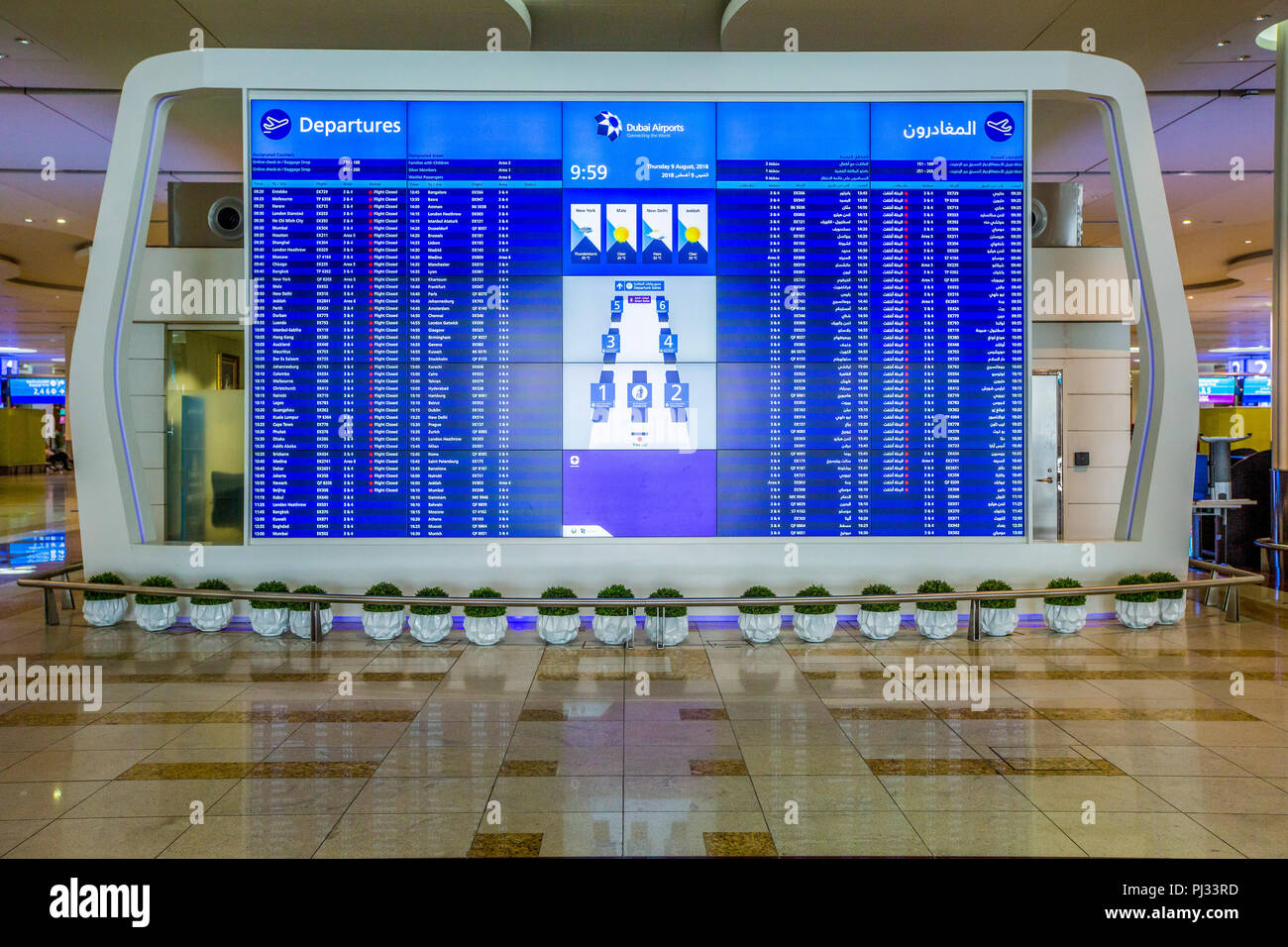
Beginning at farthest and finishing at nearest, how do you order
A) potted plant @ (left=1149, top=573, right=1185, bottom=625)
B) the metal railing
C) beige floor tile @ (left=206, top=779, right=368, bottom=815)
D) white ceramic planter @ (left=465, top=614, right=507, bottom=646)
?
potted plant @ (left=1149, top=573, right=1185, bottom=625) → white ceramic planter @ (left=465, top=614, right=507, bottom=646) → the metal railing → beige floor tile @ (left=206, top=779, right=368, bottom=815)

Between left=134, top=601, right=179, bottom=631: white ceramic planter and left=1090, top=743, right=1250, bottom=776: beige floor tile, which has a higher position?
left=134, top=601, right=179, bottom=631: white ceramic planter

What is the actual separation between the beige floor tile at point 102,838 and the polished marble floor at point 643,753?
12mm

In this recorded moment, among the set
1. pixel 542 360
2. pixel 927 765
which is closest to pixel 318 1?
pixel 542 360

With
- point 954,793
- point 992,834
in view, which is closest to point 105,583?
point 954,793

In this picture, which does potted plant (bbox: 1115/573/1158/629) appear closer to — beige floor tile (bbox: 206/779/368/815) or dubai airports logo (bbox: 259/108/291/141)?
beige floor tile (bbox: 206/779/368/815)

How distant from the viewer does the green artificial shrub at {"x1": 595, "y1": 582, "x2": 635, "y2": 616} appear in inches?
281

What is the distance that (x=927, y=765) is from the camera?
4504mm

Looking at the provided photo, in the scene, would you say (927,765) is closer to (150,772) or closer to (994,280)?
(150,772)

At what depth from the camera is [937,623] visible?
7340mm

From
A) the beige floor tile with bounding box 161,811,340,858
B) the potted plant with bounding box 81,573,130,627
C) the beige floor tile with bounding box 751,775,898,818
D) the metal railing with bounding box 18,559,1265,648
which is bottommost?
the beige floor tile with bounding box 751,775,898,818

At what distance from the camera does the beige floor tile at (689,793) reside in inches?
158

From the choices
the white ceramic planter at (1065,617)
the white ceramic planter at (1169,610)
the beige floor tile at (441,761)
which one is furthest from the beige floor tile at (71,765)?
the white ceramic planter at (1169,610)

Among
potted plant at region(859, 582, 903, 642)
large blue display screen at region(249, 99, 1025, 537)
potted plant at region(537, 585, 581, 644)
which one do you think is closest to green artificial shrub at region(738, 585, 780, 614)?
large blue display screen at region(249, 99, 1025, 537)

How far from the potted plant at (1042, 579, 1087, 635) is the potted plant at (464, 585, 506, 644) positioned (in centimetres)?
459
